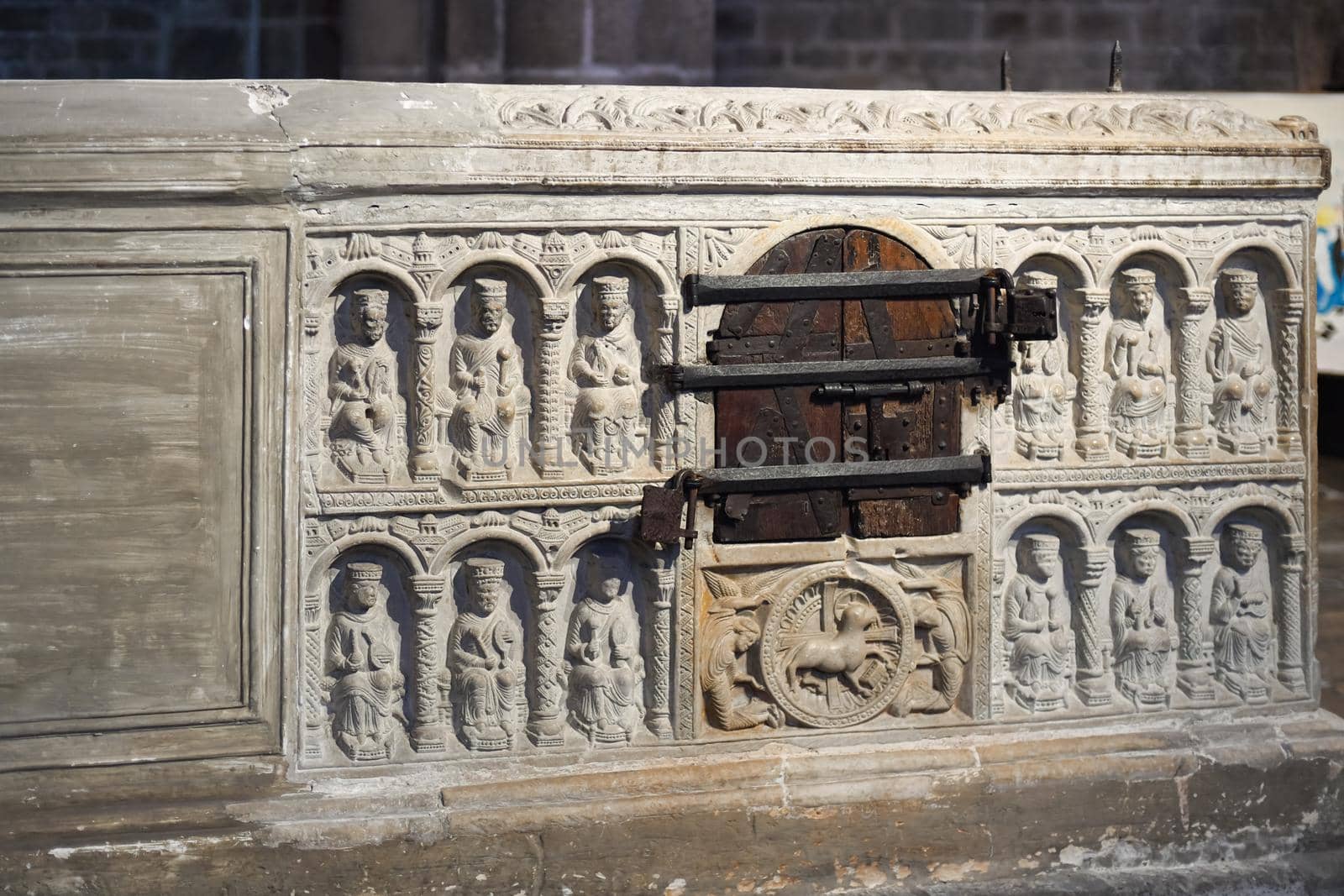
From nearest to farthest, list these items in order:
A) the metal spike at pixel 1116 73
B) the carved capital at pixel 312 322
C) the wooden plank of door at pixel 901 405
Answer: the carved capital at pixel 312 322 → the wooden plank of door at pixel 901 405 → the metal spike at pixel 1116 73

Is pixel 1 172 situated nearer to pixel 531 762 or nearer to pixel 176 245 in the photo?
pixel 176 245

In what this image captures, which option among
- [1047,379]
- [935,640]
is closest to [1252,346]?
[1047,379]

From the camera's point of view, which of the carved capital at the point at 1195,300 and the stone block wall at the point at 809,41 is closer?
the carved capital at the point at 1195,300

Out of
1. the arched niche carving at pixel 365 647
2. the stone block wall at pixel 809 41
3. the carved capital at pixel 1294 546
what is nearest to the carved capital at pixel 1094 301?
the carved capital at pixel 1294 546

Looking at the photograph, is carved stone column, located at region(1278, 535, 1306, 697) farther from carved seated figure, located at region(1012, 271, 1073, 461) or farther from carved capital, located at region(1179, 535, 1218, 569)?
carved seated figure, located at region(1012, 271, 1073, 461)

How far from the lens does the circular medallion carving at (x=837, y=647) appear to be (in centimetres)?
355

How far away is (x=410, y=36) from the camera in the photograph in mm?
7344

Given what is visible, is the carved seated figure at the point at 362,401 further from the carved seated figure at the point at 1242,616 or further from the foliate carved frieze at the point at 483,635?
the carved seated figure at the point at 1242,616

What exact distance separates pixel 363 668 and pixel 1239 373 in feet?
7.83

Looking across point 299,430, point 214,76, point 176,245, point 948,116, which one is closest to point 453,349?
point 299,430

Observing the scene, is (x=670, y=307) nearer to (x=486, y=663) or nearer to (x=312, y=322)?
(x=312, y=322)

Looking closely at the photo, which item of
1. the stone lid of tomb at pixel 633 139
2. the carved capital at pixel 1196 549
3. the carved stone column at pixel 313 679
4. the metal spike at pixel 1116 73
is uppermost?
the metal spike at pixel 1116 73

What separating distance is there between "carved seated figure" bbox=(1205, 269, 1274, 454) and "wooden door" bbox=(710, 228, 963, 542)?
72 centimetres

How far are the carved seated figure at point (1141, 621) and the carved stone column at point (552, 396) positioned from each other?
1531mm
